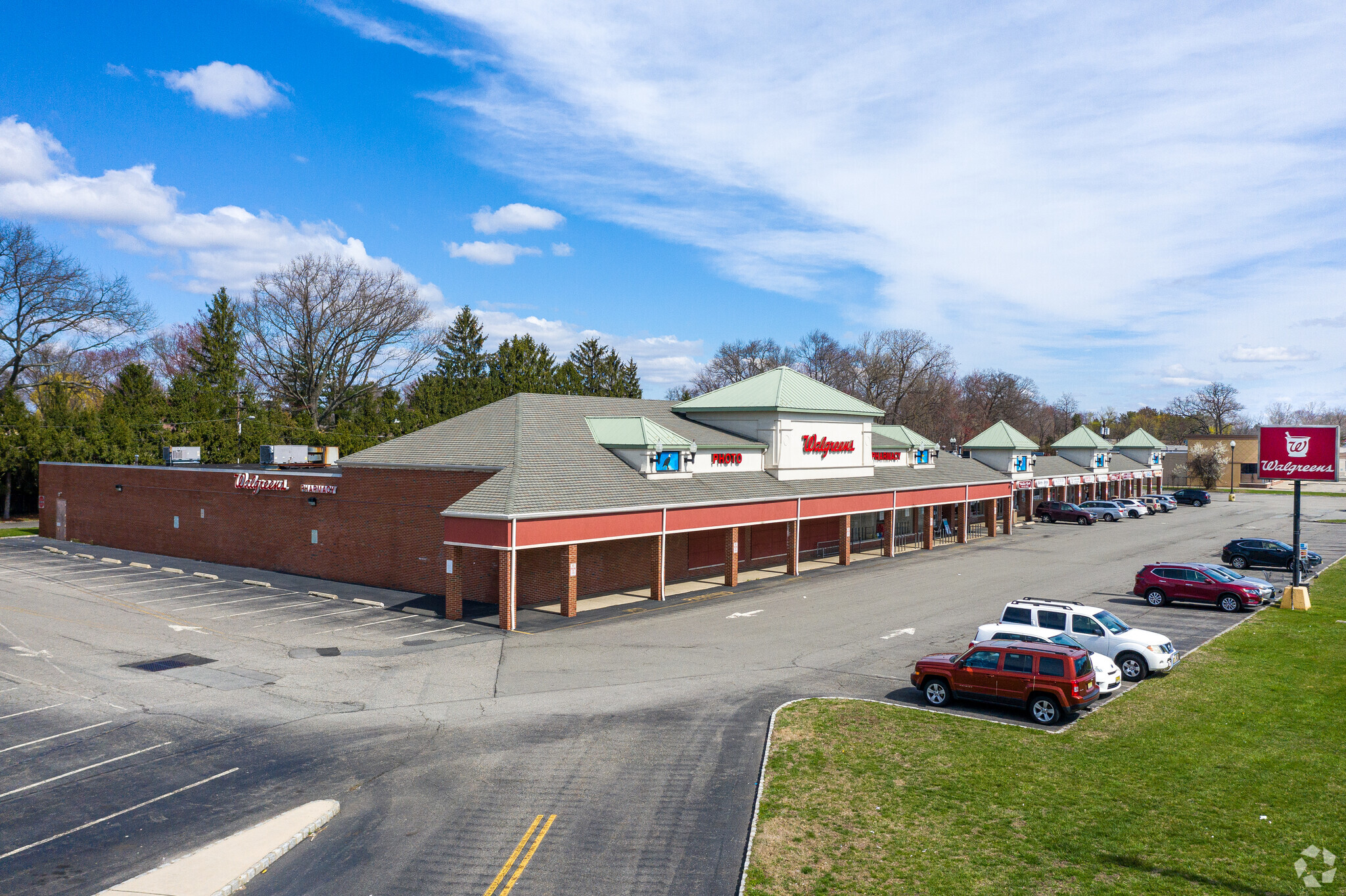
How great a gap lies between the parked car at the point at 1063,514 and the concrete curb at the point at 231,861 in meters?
64.1

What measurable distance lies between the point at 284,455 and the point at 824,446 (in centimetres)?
2970

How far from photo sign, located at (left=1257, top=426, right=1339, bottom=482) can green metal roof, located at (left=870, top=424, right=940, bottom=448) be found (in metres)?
21.8

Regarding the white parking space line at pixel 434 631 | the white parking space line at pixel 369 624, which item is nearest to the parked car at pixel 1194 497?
the white parking space line at pixel 434 631

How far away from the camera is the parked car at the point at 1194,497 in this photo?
8206 cm

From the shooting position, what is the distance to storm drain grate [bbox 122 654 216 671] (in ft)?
74.8

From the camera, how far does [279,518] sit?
3959 centimetres

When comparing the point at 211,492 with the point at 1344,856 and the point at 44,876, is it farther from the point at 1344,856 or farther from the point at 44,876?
the point at 1344,856

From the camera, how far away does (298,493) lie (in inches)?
1516

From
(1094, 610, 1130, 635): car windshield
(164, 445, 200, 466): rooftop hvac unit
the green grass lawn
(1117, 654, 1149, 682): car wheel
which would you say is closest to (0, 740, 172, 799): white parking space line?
the green grass lawn

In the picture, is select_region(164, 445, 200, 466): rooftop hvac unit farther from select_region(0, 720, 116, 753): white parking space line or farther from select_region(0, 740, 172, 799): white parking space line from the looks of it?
select_region(0, 740, 172, 799): white parking space line

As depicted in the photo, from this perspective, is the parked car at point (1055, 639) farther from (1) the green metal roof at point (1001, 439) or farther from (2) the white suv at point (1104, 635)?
(1) the green metal roof at point (1001, 439)

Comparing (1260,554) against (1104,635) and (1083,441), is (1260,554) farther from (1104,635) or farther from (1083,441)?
(1083,441)

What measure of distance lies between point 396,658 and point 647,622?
27.8 ft


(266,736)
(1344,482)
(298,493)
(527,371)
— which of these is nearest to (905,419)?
(527,371)
